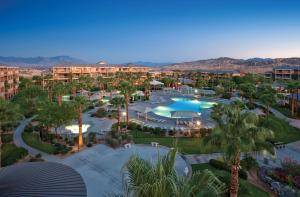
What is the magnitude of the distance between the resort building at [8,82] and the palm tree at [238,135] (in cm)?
5222

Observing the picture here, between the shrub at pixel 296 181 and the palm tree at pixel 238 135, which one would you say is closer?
the palm tree at pixel 238 135

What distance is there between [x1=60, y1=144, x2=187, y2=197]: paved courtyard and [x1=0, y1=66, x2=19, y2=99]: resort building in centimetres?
4073

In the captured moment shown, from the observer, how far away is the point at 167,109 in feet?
157

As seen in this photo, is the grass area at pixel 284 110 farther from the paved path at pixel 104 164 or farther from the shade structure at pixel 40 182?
the shade structure at pixel 40 182

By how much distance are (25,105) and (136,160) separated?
46082 millimetres

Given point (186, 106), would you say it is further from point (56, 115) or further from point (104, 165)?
point (104, 165)

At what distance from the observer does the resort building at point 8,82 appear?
55681 mm

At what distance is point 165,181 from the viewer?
5465mm

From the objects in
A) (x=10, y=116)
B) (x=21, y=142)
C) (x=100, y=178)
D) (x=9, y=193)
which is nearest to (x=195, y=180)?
(x=9, y=193)

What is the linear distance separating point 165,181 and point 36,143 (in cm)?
2602

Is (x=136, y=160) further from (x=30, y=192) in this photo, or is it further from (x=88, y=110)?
(x=88, y=110)

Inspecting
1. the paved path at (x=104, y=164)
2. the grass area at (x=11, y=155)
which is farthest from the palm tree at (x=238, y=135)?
the grass area at (x=11, y=155)

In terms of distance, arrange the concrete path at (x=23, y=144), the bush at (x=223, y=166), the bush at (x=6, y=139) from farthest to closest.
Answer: the bush at (x=6, y=139)
the concrete path at (x=23, y=144)
the bush at (x=223, y=166)

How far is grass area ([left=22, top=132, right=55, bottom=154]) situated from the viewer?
25.5m
